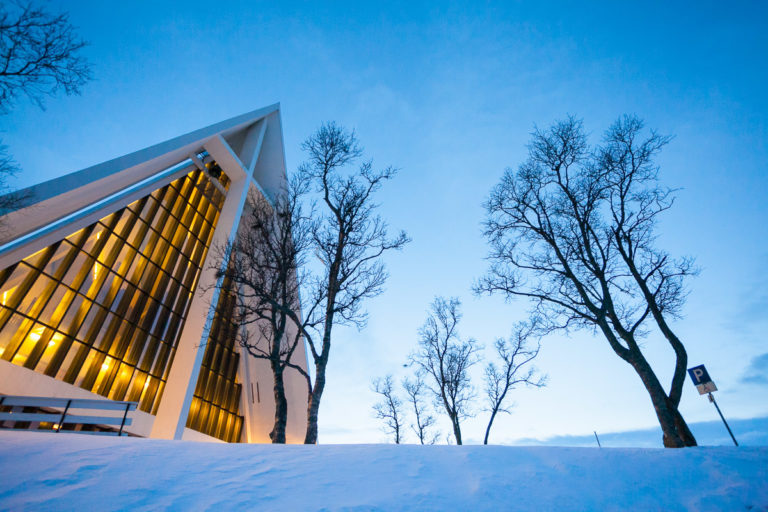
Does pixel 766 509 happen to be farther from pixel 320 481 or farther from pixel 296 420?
pixel 296 420

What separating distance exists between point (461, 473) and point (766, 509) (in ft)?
9.06

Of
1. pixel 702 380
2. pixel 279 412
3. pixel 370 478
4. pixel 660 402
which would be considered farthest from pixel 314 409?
pixel 702 380

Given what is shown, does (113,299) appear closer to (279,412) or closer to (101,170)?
(101,170)

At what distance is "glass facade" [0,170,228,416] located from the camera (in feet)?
45.4

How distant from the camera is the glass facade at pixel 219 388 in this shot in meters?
20.7

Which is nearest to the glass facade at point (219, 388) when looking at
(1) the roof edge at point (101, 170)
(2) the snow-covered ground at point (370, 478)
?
(1) the roof edge at point (101, 170)

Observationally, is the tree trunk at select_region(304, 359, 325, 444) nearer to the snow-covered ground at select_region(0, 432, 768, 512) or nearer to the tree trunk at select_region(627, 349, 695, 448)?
the snow-covered ground at select_region(0, 432, 768, 512)

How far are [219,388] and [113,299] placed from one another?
929cm

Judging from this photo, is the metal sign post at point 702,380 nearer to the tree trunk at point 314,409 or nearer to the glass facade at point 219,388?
the tree trunk at point 314,409

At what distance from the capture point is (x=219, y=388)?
22.6 metres

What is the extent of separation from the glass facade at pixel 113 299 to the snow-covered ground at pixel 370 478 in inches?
511

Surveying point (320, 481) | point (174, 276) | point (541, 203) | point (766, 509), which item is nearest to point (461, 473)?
point (320, 481)

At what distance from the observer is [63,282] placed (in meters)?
15.1

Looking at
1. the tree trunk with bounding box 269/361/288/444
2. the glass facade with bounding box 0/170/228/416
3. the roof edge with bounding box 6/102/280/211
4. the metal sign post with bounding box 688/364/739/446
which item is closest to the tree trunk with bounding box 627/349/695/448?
the metal sign post with bounding box 688/364/739/446
